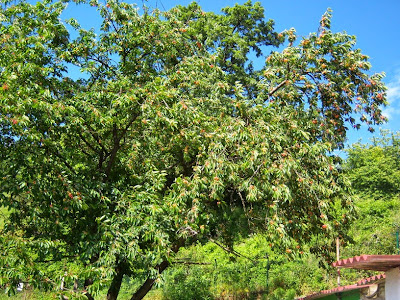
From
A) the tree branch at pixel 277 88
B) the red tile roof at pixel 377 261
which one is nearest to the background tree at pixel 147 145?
the tree branch at pixel 277 88

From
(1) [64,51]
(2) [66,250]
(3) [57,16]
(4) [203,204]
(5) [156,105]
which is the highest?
(3) [57,16]

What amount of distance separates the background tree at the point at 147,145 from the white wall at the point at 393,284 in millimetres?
930

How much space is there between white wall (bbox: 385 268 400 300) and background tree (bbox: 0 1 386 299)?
3.05ft

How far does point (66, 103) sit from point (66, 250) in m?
2.16

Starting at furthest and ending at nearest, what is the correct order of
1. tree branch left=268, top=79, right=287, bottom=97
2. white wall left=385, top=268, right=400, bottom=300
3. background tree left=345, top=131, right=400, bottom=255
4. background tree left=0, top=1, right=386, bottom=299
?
background tree left=345, top=131, right=400, bottom=255, tree branch left=268, top=79, right=287, bottom=97, background tree left=0, top=1, right=386, bottom=299, white wall left=385, top=268, right=400, bottom=300

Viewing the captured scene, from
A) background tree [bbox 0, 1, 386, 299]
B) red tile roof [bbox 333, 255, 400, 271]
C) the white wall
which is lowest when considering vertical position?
the white wall

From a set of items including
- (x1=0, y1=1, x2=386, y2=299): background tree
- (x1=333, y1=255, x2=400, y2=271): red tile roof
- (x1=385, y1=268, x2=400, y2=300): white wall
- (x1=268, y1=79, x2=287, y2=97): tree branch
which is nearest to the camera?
(x1=333, y1=255, x2=400, y2=271): red tile roof

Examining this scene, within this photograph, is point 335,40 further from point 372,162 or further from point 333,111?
point 372,162

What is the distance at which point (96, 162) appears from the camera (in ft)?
24.5

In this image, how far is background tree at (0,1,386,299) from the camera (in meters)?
5.40

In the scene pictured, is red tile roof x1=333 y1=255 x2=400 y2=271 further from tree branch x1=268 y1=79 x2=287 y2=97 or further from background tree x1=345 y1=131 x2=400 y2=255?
tree branch x1=268 y1=79 x2=287 y2=97

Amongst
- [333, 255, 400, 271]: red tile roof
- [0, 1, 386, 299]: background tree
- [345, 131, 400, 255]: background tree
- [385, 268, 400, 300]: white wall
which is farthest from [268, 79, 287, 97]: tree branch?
[385, 268, 400, 300]: white wall

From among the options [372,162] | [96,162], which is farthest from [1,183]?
[372,162]

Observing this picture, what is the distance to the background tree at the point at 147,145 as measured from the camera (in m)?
5.40
